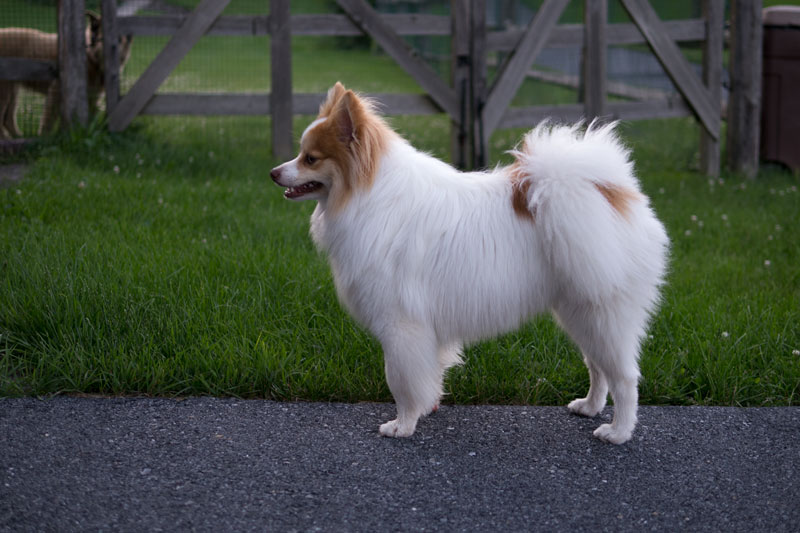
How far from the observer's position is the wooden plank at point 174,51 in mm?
7391

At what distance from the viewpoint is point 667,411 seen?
3.72 m

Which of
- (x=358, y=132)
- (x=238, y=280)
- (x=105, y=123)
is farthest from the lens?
(x=105, y=123)

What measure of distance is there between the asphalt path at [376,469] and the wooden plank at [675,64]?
534 centimetres

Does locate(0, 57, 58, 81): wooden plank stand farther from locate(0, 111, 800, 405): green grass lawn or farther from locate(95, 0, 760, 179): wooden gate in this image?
locate(0, 111, 800, 405): green grass lawn

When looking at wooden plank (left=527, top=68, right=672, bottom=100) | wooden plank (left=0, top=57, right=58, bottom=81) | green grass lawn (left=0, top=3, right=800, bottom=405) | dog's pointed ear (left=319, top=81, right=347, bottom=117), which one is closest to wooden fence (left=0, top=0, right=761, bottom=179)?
wooden plank (left=0, top=57, right=58, bottom=81)

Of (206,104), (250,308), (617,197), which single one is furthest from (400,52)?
(617,197)

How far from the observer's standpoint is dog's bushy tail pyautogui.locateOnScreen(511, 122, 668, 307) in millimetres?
3123

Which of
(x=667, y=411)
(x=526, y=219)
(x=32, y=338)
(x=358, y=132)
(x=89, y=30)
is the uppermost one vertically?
(x=89, y=30)

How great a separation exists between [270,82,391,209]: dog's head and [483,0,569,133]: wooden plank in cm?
454

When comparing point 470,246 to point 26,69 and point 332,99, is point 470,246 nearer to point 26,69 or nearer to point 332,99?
point 332,99

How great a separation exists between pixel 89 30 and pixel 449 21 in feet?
11.7

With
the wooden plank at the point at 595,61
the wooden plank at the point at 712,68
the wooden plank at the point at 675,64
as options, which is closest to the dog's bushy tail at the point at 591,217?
the wooden plank at the point at 595,61

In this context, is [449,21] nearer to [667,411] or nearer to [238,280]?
[238,280]

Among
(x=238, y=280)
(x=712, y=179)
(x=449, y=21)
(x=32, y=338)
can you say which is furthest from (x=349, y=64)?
(x=32, y=338)
